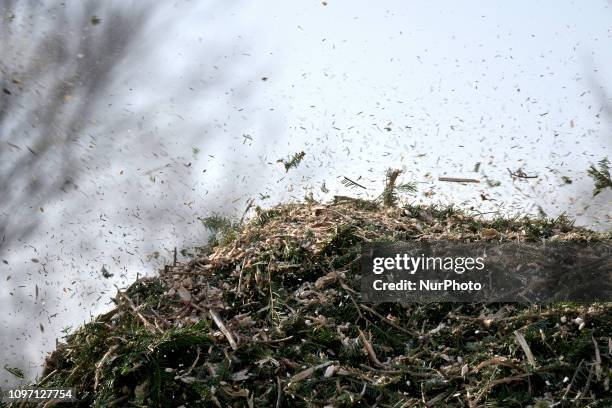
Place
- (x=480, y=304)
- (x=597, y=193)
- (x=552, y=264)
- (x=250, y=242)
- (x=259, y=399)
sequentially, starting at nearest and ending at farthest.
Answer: (x=259, y=399) → (x=480, y=304) → (x=552, y=264) → (x=250, y=242) → (x=597, y=193)

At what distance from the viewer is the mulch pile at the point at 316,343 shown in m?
2.44

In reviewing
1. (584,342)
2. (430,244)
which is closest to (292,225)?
(430,244)

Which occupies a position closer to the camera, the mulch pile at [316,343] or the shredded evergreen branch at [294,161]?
the mulch pile at [316,343]

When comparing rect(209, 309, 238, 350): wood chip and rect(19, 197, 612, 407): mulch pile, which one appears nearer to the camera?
rect(19, 197, 612, 407): mulch pile

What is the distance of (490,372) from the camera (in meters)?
2.44

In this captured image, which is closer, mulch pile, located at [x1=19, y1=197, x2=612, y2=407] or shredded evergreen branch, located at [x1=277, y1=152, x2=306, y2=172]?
mulch pile, located at [x1=19, y1=197, x2=612, y2=407]

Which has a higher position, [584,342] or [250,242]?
[250,242]

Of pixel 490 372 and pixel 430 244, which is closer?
pixel 490 372

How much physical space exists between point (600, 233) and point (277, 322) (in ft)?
5.70

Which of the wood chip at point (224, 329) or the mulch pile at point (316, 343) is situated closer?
the mulch pile at point (316, 343)

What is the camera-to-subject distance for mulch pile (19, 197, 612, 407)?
244cm

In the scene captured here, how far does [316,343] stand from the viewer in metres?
2.66

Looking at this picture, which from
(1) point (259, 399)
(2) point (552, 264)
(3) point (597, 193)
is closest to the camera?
(1) point (259, 399)

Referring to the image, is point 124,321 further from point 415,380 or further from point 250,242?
point 415,380
